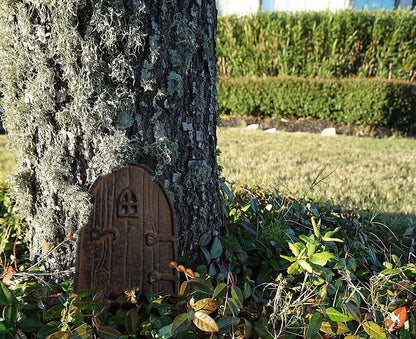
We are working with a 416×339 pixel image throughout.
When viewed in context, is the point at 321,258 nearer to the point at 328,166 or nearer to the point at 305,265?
the point at 305,265

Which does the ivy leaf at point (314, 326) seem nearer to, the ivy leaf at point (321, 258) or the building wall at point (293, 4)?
the ivy leaf at point (321, 258)

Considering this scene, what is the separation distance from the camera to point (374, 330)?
1.31m

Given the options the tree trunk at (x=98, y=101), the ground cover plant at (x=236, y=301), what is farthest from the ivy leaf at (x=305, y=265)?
the tree trunk at (x=98, y=101)

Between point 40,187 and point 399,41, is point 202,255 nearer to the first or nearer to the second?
point 40,187

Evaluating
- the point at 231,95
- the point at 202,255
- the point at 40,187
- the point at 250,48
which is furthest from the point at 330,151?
the point at 40,187

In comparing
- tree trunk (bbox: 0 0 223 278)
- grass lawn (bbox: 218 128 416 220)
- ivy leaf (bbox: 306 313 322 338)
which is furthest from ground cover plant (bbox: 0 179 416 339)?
grass lawn (bbox: 218 128 416 220)

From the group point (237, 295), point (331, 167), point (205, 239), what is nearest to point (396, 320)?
point (237, 295)

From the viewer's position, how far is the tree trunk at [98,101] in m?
1.44

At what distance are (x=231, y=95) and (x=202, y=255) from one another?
23.9 feet

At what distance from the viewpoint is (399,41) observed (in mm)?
8430

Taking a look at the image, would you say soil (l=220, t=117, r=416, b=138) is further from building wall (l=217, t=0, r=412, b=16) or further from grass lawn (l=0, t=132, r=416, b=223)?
building wall (l=217, t=0, r=412, b=16)

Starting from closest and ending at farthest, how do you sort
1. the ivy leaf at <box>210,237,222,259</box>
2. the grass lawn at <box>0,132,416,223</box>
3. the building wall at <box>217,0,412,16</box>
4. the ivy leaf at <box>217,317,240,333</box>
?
the ivy leaf at <box>217,317,240,333</box>
the ivy leaf at <box>210,237,222,259</box>
the grass lawn at <box>0,132,416,223</box>
the building wall at <box>217,0,412,16</box>

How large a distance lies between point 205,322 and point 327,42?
8.37 m

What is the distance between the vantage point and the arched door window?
145cm
